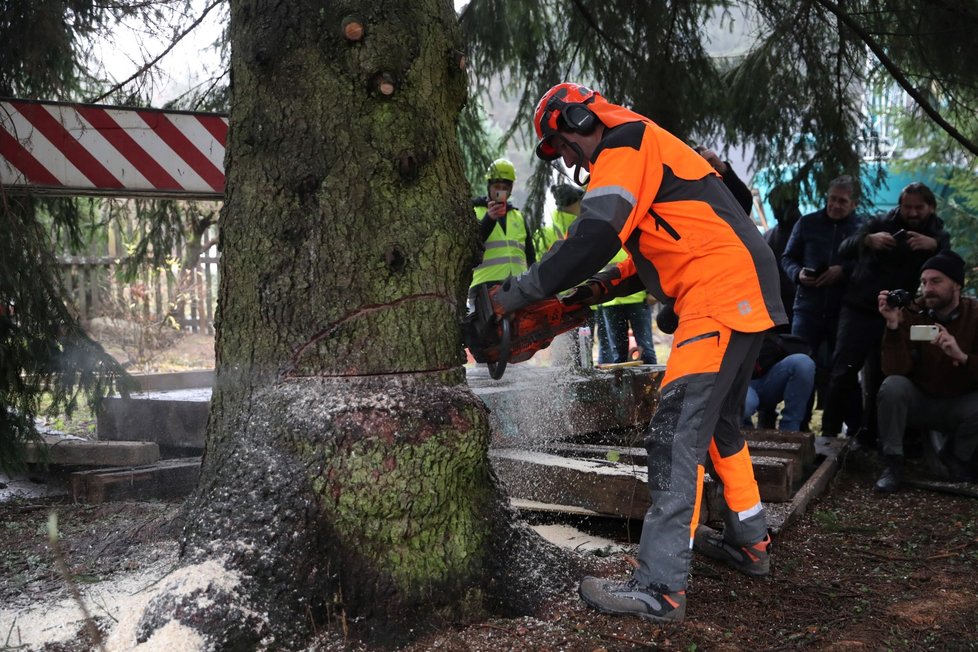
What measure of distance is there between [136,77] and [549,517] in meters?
3.12

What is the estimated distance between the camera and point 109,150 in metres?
3.67

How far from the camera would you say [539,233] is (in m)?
5.69

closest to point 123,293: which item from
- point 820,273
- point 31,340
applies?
point 31,340

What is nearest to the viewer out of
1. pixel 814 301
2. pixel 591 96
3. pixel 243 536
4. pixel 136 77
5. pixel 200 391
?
pixel 243 536

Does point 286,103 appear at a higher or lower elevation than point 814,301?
higher

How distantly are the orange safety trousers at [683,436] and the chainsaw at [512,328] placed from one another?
41 cm

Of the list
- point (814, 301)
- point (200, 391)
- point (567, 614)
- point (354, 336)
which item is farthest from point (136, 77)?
point (814, 301)

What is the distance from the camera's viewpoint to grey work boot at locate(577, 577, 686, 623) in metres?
2.63

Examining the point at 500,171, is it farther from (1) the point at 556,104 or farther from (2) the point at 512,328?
(2) the point at 512,328

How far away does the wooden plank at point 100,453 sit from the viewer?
4.34 meters

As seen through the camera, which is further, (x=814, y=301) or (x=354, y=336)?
(x=814, y=301)

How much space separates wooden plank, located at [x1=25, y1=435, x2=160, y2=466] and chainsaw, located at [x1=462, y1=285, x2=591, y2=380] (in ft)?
7.51

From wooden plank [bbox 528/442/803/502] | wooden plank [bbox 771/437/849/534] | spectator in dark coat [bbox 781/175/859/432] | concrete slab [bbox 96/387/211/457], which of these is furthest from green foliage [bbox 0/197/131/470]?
spectator in dark coat [bbox 781/175/859/432]

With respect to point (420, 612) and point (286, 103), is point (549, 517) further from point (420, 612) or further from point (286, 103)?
point (286, 103)
